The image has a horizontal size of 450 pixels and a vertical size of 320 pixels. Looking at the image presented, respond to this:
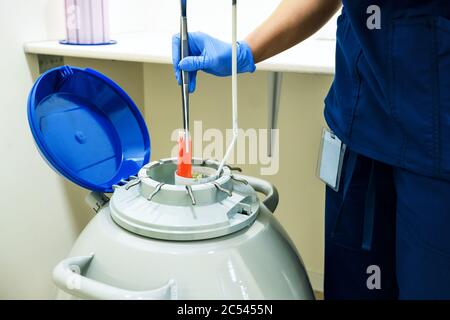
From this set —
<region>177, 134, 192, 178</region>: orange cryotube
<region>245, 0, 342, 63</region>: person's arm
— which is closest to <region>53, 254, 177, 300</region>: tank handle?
<region>177, 134, 192, 178</region>: orange cryotube

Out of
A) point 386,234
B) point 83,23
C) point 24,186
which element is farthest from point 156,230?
point 83,23

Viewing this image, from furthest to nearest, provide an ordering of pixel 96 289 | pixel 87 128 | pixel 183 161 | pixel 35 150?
pixel 35 150 → pixel 87 128 → pixel 183 161 → pixel 96 289

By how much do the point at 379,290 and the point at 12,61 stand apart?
3.29 feet

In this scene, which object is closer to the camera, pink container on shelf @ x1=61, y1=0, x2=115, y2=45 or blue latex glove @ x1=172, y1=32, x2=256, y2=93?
blue latex glove @ x1=172, y1=32, x2=256, y2=93

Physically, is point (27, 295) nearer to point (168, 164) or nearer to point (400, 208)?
point (168, 164)

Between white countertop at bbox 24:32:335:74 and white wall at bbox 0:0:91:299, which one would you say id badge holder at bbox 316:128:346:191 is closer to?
white countertop at bbox 24:32:335:74

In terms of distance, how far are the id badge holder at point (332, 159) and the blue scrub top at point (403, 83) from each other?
0.11 metres

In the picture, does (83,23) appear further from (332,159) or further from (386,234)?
(386,234)

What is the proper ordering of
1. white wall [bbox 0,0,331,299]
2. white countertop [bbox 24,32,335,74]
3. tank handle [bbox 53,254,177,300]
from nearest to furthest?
tank handle [bbox 53,254,177,300]
white countertop [bbox 24,32,335,74]
white wall [bbox 0,0,331,299]

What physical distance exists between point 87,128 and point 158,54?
36 cm

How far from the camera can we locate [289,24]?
0.86 meters

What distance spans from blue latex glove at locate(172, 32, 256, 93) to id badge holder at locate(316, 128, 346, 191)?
0.20m

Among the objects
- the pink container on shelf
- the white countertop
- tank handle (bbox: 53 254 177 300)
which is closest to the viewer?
tank handle (bbox: 53 254 177 300)

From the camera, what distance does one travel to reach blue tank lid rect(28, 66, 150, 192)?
0.76 meters
